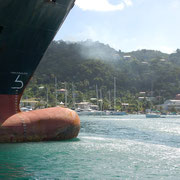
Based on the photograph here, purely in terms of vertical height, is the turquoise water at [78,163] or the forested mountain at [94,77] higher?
the forested mountain at [94,77]

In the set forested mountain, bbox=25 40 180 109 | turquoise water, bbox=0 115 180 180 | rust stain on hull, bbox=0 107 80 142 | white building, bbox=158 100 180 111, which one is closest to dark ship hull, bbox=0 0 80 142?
rust stain on hull, bbox=0 107 80 142

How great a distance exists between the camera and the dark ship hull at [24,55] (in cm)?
1555

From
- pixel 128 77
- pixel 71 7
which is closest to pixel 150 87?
pixel 128 77

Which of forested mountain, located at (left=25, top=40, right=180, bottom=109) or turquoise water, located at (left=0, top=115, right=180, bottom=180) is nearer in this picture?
turquoise water, located at (left=0, top=115, right=180, bottom=180)

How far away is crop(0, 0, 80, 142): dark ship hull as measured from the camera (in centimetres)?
1555

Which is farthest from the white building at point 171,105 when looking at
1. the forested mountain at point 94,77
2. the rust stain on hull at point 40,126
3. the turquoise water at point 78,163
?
the turquoise water at point 78,163

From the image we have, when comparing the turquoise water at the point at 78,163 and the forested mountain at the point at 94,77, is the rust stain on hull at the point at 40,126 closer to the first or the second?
the turquoise water at the point at 78,163

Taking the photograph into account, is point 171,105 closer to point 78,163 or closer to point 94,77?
point 94,77

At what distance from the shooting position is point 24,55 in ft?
54.5

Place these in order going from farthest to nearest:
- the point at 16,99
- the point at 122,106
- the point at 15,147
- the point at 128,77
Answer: the point at 128,77 < the point at 122,106 < the point at 16,99 < the point at 15,147

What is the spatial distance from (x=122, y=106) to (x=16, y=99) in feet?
412

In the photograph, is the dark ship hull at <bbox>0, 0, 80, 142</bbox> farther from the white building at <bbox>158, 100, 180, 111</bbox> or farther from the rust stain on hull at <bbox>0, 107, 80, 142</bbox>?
the white building at <bbox>158, 100, 180, 111</bbox>

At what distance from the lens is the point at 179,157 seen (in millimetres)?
15586

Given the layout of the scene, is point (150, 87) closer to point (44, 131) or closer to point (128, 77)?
point (128, 77)
